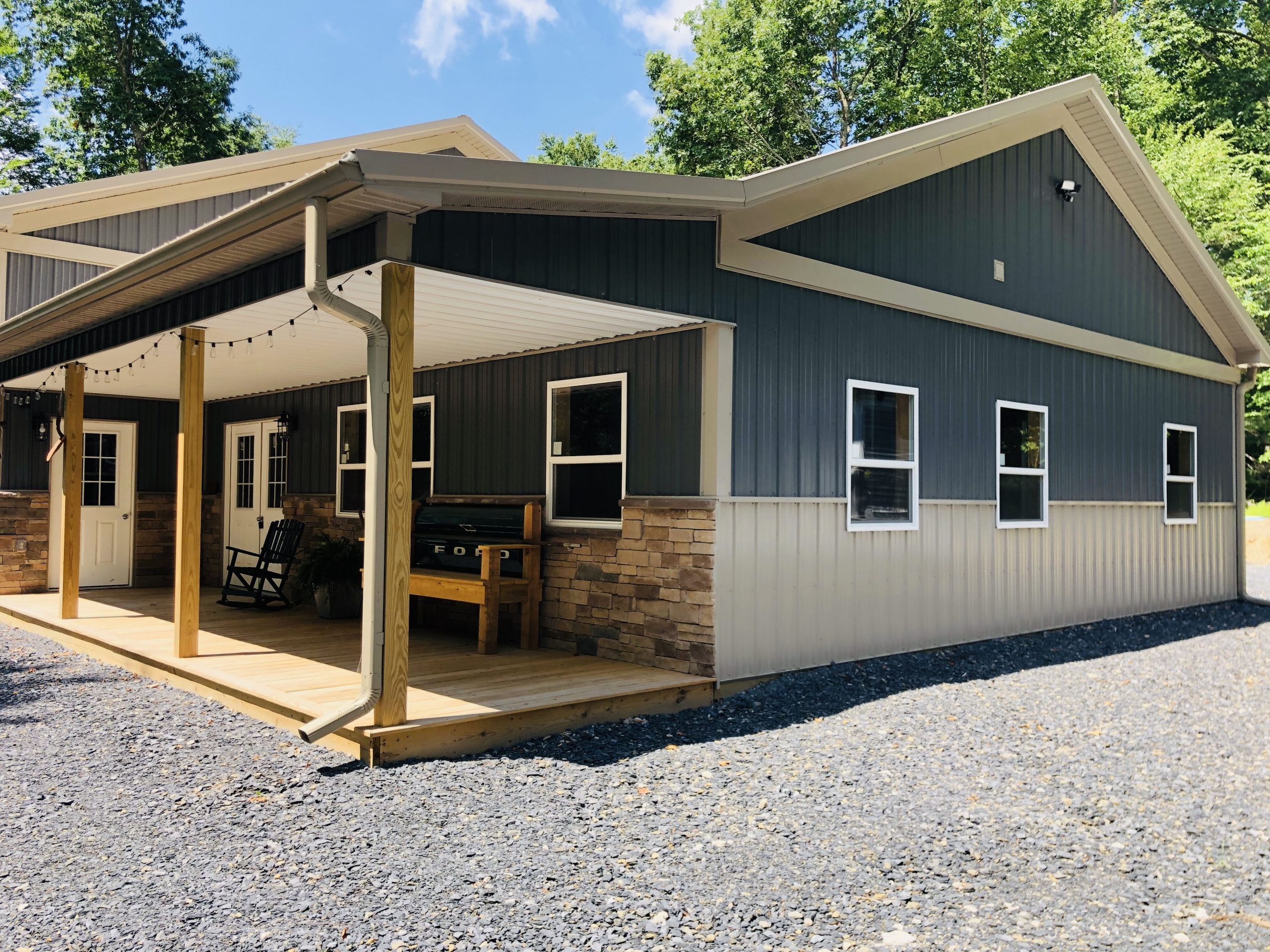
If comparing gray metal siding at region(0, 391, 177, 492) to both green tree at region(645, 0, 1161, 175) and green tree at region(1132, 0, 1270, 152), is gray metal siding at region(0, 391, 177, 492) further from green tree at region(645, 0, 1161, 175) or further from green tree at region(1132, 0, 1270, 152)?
green tree at region(1132, 0, 1270, 152)

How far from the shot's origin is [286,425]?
1045 cm

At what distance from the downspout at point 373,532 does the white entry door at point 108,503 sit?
320 inches

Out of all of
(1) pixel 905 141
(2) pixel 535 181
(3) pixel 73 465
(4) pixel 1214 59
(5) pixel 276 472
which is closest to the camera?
(2) pixel 535 181

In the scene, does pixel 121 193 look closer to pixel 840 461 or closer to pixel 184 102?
pixel 840 461

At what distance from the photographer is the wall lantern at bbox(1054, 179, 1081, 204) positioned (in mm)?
8961

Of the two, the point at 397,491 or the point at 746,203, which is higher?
the point at 746,203

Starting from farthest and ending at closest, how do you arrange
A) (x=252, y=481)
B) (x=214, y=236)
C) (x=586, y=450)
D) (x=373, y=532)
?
(x=252, y=481) → (x=586, y=450) → (x=214, y=236) → (x=373, y=532)

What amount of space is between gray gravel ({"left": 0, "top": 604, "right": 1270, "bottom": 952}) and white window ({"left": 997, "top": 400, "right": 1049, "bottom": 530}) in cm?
242

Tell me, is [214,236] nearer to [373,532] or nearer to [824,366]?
[373,532]

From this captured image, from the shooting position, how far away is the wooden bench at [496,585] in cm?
668

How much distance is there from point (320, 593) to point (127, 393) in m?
4.39

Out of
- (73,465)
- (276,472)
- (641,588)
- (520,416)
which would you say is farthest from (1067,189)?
(73,465)

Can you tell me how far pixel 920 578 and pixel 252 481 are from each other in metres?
7.61

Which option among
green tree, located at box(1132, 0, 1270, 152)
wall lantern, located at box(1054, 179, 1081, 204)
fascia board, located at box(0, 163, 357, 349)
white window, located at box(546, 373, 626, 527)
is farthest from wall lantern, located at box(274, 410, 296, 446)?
green tree, located at box(1132, 0, 1270, 152)
